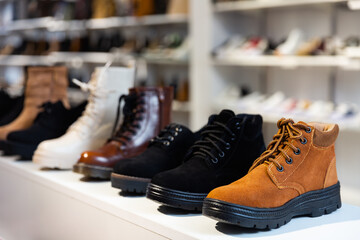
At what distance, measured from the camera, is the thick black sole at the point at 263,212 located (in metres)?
0.94

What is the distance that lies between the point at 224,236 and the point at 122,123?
67 centimetres

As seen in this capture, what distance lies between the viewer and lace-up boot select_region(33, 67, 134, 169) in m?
1.58

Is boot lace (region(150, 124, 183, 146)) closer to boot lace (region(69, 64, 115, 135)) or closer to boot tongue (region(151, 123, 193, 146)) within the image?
boot tongue (region(151, 123, 193, 146))

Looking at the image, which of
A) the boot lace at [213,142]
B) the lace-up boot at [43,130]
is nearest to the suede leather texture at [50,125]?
the lace-up boot at [43,130]

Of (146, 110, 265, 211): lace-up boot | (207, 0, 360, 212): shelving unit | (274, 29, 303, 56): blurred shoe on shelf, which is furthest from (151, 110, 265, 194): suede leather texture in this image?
(274, 29, 303, 56): blurred shoe on shelf

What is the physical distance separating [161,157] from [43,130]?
0.70m

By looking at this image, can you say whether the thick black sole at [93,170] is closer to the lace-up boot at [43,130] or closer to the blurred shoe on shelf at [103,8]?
the lace-up boot at [43,130]

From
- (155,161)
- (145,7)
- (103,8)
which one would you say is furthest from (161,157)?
(103,8)

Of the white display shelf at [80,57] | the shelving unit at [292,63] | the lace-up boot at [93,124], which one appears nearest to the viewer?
the lace-up boot at [93,124]

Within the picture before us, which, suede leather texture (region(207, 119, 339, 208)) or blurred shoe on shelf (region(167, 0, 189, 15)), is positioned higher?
blurred shoe on shelf (region(167, 0, 189, 15))

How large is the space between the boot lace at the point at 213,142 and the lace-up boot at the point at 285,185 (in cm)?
10

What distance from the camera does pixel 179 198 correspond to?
Answer: 1079mm

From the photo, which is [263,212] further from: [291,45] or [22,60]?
[22,60]

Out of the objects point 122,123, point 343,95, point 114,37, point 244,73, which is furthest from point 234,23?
point 122,123
